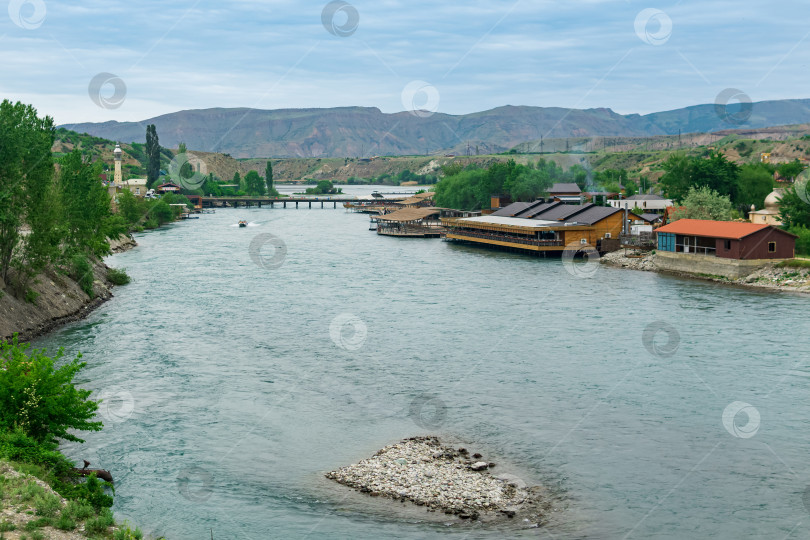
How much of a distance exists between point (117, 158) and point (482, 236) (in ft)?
Answer: 347

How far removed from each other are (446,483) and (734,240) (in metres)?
53.3

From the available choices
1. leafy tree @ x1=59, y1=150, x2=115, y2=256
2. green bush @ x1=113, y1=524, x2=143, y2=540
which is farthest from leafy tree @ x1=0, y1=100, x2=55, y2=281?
green bush @ x1=113, y1=524, x2=143, y2=540

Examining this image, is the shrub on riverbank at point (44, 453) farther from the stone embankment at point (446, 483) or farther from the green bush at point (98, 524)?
the stone embankment at point (446, 483)

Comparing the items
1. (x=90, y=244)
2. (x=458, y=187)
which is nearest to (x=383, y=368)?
(x=90, y=244)

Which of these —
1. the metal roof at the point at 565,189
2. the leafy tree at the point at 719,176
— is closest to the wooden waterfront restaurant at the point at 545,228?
the leafy tree at the point at 719,176

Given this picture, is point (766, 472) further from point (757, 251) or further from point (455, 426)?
point (757, 251)

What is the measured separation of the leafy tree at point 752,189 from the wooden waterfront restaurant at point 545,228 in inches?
717

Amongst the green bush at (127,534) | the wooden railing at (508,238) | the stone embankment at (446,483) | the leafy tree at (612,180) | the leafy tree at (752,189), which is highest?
the leafy tree at (612,180)

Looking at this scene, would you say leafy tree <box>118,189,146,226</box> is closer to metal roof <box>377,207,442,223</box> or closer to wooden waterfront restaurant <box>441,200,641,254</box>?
metal roof <box>377,207,442,223</box>

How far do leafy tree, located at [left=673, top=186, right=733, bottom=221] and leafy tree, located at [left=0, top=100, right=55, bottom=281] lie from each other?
68.1m

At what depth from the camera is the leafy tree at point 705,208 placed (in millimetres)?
89000

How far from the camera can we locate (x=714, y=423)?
30.5m

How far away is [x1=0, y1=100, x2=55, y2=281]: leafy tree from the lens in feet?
144

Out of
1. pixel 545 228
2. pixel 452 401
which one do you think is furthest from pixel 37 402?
pixel 545 228
